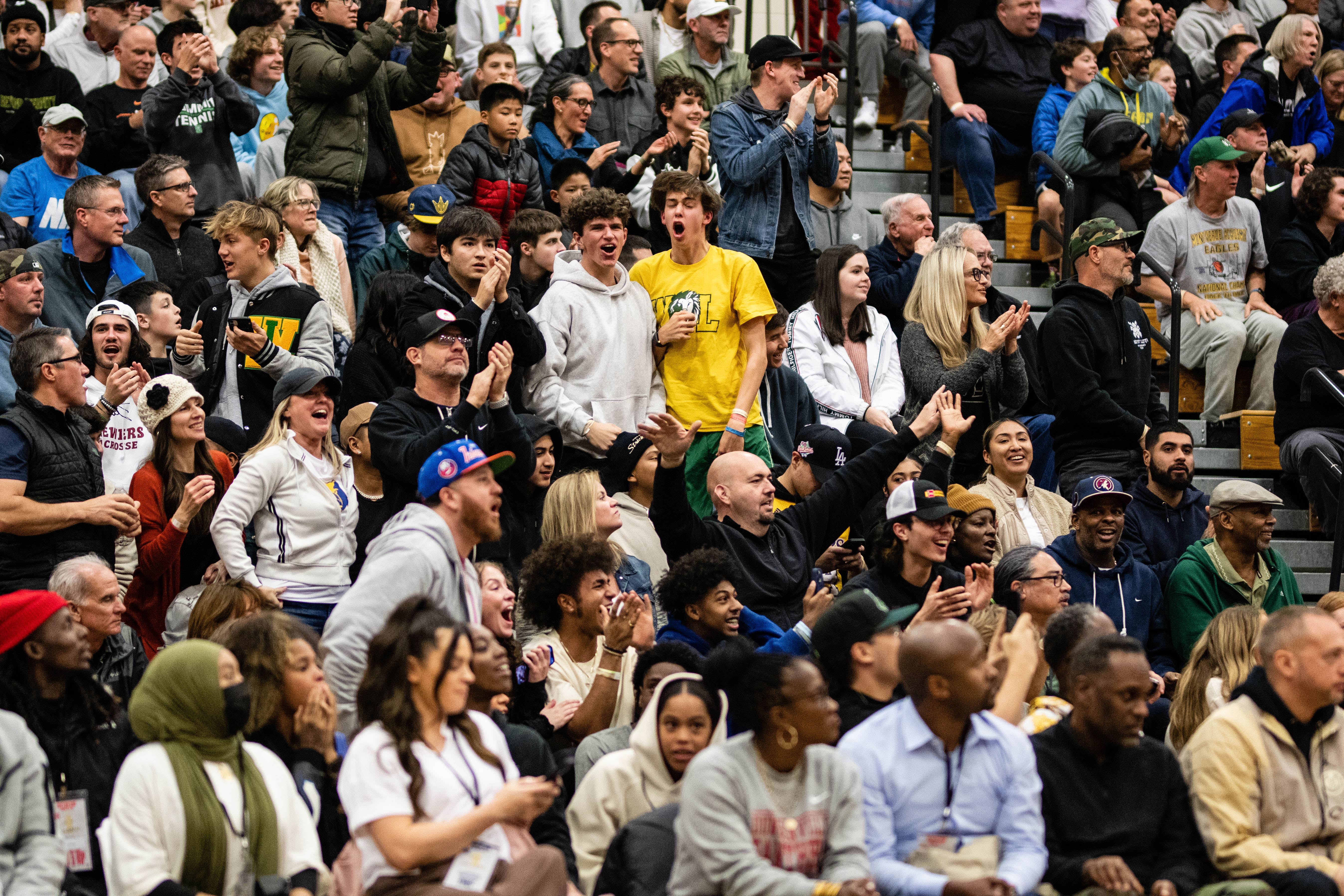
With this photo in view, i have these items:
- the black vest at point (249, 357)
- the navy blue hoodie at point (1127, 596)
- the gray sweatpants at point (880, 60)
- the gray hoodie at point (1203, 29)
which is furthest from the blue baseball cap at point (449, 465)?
the gray hoodie at point (1203, 29)

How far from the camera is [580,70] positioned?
11.2m

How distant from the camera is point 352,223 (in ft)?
31.4

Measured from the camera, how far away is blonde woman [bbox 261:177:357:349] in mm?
8383

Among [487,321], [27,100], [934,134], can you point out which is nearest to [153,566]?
[487,321]

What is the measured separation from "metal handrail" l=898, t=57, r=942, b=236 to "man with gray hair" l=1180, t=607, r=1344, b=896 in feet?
18.6

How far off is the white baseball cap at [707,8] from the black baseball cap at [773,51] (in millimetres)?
1301

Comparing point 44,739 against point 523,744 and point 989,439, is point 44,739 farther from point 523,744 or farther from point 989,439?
point 989,439

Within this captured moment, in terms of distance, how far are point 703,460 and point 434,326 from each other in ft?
5.48

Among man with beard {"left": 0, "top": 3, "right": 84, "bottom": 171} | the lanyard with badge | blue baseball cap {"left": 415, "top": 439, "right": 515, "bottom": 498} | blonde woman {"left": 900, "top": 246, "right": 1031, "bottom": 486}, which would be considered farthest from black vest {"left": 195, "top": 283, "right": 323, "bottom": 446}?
the lanyard with badge

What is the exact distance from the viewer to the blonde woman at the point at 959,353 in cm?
855

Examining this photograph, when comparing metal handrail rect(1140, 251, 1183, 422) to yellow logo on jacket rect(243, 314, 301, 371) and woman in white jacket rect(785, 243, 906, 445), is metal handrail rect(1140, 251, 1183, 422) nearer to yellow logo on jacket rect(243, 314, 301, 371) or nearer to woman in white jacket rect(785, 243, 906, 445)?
woman in white jacket rect(785, 243, 906, 445)

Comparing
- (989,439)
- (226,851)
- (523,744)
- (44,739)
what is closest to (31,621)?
(44,739)

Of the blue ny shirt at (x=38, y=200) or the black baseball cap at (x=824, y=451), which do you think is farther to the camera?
the blue ny shirt at (x=38, y=200)

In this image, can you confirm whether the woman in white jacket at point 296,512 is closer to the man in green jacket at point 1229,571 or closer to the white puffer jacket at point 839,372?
the white puffer jacket at point 839,372
